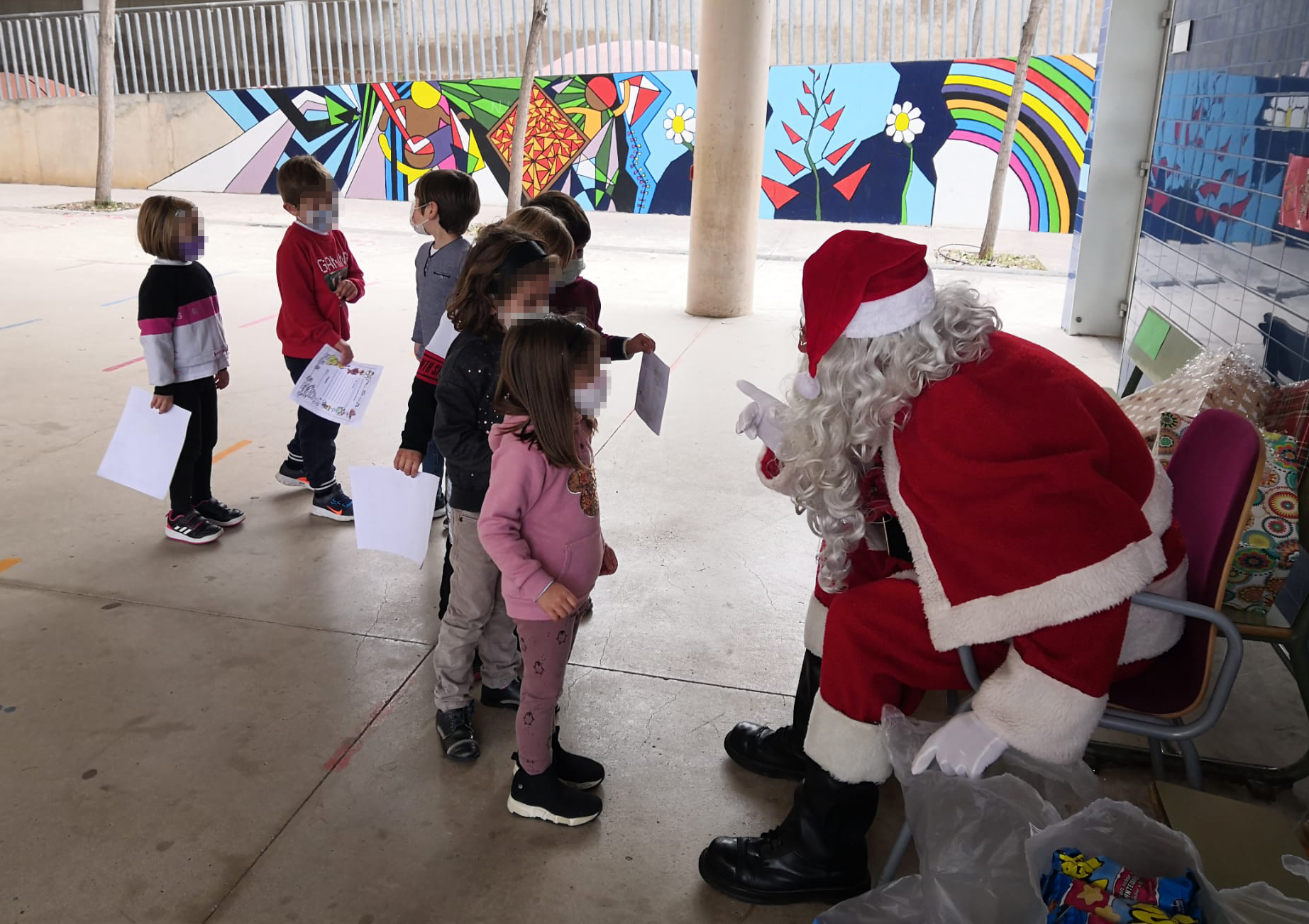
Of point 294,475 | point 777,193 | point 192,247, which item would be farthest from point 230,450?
point 777,193

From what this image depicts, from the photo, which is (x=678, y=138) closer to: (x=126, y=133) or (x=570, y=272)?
(x=126, y=133)

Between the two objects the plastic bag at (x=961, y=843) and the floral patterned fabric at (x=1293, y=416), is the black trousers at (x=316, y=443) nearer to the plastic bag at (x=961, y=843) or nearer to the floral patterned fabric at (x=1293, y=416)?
the plastic bag at (x=961, y=843)

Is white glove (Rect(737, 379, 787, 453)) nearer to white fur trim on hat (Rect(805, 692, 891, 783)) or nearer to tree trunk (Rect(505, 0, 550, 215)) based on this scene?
white fur trim on hat (Rect(805, 692, 891, 783))

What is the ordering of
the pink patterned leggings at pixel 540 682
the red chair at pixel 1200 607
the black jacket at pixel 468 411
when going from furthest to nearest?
the black jacket at pixel 468 411 < the pink patterned leggings at pixel 540 682 < the red chair at pixel 1200 607

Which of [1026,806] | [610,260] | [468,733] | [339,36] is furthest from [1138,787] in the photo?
[339,36]

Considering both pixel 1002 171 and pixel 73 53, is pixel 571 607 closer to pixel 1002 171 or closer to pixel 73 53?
pixel 1002 171

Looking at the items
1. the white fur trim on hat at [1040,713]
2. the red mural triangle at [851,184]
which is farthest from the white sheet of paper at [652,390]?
the red mural triangle at [851,184]

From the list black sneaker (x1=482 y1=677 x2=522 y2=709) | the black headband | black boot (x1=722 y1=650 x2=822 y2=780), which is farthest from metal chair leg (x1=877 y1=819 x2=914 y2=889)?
the black headband

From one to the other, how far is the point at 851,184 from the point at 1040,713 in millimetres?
11916

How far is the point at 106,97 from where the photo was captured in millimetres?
12586

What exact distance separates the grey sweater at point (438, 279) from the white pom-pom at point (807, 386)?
5.29 feet

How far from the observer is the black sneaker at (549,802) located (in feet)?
7.37

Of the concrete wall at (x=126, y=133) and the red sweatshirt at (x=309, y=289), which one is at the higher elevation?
the concrete wall at (x=126, y=133)

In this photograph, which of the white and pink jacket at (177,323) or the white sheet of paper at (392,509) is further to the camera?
the white and pink jacket at (177,323)
